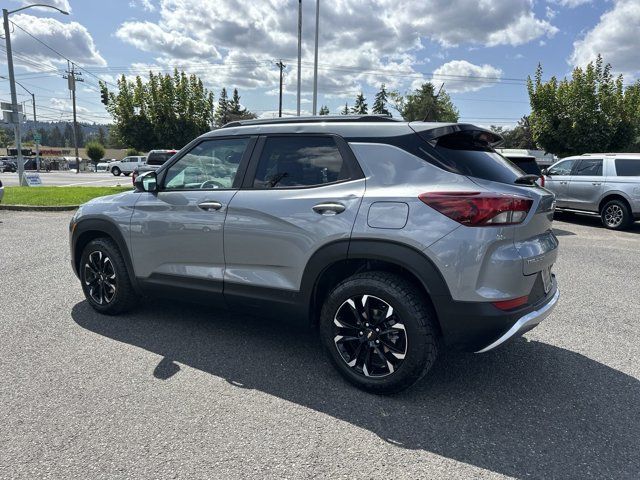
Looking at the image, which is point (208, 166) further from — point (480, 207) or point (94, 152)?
point (94, 152)

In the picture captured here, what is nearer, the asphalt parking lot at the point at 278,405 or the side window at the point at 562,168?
the asphalt parking lot at the point at 278,405

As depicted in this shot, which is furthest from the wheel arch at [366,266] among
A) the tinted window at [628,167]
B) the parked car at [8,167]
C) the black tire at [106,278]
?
the parked car at [8,167]

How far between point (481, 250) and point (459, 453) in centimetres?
113

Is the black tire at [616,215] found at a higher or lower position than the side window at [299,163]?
lower

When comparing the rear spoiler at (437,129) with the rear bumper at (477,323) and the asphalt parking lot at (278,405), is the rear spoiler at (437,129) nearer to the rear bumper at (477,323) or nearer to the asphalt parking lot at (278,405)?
the rear bumper at (477,323)

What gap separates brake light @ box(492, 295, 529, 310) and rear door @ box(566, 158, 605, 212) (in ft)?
33.3

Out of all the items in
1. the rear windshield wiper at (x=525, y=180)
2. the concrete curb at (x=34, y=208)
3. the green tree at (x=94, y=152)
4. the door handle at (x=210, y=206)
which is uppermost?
the green tree at (x=94, y=152)

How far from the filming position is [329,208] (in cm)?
303

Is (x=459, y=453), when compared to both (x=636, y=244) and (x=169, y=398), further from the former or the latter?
(x=636, y=244)

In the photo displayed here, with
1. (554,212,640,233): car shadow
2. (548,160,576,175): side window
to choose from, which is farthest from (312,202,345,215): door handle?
(548,160,576,175): side window

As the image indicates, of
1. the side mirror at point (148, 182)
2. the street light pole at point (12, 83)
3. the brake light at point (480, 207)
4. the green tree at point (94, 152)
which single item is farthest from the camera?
the green tree at point (94, 152)

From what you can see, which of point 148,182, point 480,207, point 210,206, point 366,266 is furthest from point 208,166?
point 480,207

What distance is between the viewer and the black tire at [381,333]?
9.22 feet

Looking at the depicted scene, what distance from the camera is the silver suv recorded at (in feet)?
8.80
